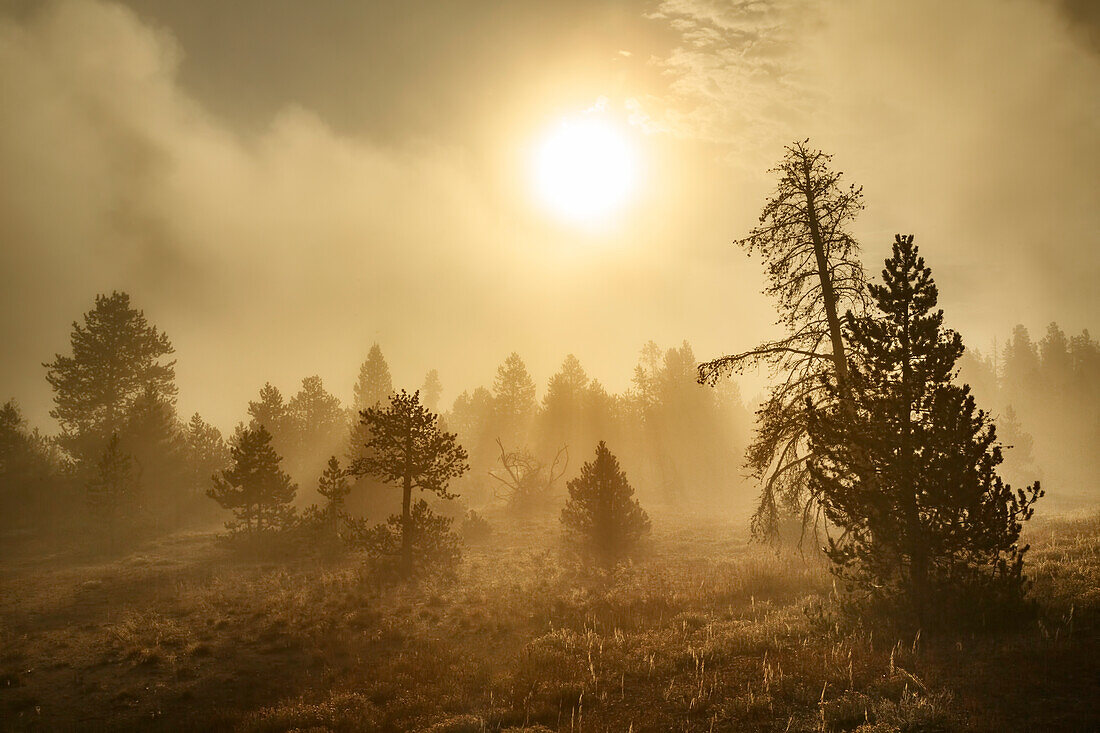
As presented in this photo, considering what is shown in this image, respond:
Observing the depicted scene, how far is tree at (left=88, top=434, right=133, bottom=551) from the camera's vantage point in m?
29.2

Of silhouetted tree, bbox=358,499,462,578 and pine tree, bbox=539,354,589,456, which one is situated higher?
pine tree, bbox=539,354,589,456

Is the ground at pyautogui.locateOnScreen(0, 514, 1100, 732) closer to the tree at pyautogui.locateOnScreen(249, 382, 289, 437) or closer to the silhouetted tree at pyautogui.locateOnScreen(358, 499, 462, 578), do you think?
the silhouetted tree at pyautogui.locateOnScreen(358, 499, 462, 578)

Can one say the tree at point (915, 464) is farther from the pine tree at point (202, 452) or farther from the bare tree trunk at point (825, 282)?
the pine tree at point (202, 452)

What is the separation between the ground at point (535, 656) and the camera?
738 cm

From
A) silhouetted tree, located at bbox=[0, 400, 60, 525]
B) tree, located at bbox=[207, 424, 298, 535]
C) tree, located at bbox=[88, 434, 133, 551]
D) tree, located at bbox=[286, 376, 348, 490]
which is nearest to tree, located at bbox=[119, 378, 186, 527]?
silhouetted tree, located at bbox=[0, 400, 60, 525]

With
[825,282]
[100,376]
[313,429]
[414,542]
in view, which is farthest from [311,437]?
[825,282]

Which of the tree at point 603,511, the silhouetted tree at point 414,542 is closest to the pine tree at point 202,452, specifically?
the silhouetted tree at point 414,542

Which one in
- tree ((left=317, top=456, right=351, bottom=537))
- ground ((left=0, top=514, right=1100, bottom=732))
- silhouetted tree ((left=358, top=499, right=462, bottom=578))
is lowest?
ground ((left=0, top=514, right=1100, bottom=732))

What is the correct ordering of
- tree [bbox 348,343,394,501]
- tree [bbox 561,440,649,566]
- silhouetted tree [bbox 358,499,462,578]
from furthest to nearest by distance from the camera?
tree [bbox 348,343,394,501], tree [bbox 561,440,649,566], silhouetted tree [bbox 358,499,462,578]

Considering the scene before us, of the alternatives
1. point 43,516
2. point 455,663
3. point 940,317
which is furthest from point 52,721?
point 43,516

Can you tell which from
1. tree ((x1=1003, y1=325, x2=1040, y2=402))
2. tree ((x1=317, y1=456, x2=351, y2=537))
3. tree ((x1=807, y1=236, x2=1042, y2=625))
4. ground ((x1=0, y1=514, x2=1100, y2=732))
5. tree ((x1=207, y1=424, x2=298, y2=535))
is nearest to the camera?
ground ((x1=0, y1=514, x2=1100, y2=732))

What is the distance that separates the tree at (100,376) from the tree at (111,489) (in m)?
8.61

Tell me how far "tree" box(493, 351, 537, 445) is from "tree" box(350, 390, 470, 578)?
35058mm

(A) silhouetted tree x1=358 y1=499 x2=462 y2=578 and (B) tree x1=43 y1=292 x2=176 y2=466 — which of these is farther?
(B) tree x1=43 y1=292 x2=176 y2=466
